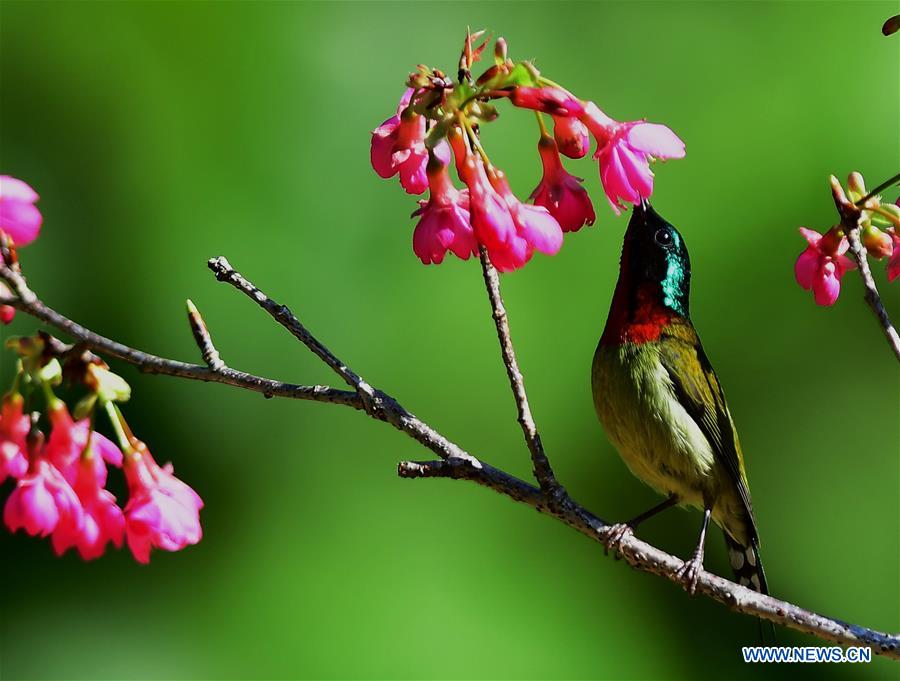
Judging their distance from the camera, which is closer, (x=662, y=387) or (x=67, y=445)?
(x=67, y=445)

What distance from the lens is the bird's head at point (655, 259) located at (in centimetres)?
175

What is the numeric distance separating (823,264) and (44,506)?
980mm

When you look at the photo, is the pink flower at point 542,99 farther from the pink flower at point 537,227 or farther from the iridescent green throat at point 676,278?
the iridescent green throat at point 676,278

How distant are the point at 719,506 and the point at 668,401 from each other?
0.25 metres

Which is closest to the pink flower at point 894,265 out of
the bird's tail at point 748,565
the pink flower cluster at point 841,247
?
the pink flower cluster at point 841,247

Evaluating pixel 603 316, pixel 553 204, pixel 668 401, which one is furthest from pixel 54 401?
pixel 603 316

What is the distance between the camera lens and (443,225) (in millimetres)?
1070

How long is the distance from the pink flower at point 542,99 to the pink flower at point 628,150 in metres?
0.06

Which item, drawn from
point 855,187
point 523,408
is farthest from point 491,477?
point 855,187

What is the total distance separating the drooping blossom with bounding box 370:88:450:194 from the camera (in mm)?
1056

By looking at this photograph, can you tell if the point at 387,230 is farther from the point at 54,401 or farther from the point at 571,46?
the point at 54,401

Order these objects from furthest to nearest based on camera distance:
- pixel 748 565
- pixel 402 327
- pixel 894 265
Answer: pixel 402 327 → pixel 748 565 → pixel 894 265

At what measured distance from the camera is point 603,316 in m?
2.89

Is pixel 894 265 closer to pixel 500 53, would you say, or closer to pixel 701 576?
pixel 701 576
